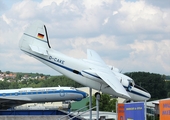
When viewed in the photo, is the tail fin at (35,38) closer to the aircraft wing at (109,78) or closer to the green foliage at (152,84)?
the aircraft wing at (109,78)

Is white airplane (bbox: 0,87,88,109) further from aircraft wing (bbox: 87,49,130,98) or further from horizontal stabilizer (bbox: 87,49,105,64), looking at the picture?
aircraft wing (bbox: 87,49,130,98)

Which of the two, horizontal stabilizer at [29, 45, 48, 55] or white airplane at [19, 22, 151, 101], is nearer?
white airplane at [19, 22, 151, 101]

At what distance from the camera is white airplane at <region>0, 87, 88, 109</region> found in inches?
2341

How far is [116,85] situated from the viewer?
27.6 metres

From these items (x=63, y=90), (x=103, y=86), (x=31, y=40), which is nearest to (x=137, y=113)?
(x=103, y=86)

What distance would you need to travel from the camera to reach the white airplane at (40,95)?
59469 millimetres

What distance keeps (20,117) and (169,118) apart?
1955 cm

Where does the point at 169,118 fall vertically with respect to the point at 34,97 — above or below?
below

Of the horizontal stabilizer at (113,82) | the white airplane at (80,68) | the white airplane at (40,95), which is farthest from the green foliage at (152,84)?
the horizontal stabilizer at (113,82)

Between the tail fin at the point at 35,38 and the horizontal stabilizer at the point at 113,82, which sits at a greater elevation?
the tail fin at the point at 35,38

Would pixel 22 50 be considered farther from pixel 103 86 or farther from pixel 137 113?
pixel 137 113

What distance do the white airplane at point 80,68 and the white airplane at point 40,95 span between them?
1055 inches

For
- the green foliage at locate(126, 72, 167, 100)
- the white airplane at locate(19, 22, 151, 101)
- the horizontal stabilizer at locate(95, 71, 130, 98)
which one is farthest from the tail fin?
the green foliage at locate(126, 72, 167, 100)

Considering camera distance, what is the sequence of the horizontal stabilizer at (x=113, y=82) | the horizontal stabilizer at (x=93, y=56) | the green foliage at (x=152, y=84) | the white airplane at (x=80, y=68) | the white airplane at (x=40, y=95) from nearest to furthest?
the horizontal stabilizer at (x=113, y=82)
the white airplane at (x=80, y=68)
the horizontal stabilizer at (x=93, y=56)
the white airplane at (x=40, y=95)
the green foliage at (x=152, y=84)
